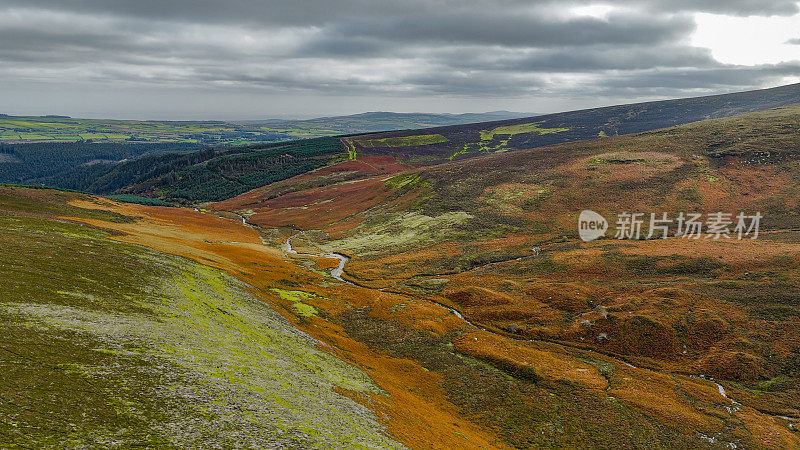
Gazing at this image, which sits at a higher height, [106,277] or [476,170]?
[476,170]

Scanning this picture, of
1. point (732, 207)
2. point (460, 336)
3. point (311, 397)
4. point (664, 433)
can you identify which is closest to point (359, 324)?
point (460, 336)

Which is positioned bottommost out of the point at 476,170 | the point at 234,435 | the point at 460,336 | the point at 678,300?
the point at 460,336

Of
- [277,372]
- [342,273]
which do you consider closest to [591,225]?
[342,273]

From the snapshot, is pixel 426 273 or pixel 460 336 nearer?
pixel 460 336

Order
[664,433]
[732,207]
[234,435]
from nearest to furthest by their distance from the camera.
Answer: [234,435] → [664,433] → [732,207]

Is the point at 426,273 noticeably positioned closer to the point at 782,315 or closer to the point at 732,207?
the point at 782,315

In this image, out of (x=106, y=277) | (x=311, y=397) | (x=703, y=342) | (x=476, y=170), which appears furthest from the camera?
(x=476, y=170)

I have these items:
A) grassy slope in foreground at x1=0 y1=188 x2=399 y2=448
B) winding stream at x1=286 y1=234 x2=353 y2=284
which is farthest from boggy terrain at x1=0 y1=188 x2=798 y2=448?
winding stream at x1=286 y1=234 x2=353 y2=284
